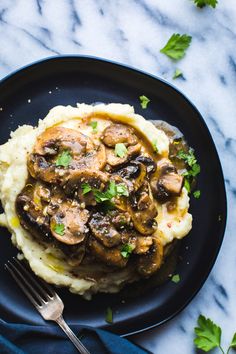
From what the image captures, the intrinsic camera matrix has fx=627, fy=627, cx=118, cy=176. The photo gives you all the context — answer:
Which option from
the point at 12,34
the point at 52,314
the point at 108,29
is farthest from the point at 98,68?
the point at 52,314

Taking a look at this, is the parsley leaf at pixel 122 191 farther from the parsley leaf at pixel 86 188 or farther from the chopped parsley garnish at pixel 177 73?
the chopped parsley garnish at pixel 177 73

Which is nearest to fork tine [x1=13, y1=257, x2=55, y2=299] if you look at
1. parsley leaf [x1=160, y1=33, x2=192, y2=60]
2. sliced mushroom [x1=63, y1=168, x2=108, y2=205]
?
sliced mushroom [x1=63, y1=168, x2=108, y2=205]

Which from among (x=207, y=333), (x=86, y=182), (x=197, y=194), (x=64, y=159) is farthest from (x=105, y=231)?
(x=207, y=333)

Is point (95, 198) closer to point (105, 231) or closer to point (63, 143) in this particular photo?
point (105, 231)

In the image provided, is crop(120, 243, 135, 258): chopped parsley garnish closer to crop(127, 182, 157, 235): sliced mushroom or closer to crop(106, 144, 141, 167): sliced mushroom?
crop(127, 182, 157, 235): sliced mushroom

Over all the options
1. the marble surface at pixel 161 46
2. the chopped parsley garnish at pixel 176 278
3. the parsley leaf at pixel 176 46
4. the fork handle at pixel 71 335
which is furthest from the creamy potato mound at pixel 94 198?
the parsley leaf at pixel 176 46

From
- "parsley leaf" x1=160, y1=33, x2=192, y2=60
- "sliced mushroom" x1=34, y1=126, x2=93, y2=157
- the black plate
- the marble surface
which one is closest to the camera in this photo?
"sliced mushroom" x1=34, y1=126, x2=93, y2=157
